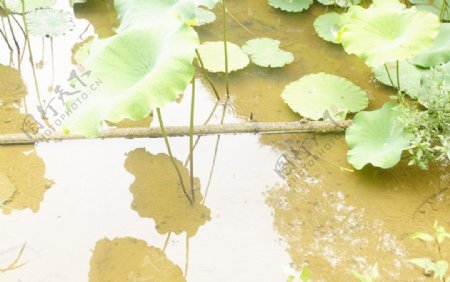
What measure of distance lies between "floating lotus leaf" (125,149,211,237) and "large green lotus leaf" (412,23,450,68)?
4.90 ft

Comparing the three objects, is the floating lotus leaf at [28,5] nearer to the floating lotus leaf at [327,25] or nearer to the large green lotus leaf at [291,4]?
the large green lotus leaf at [291,4]

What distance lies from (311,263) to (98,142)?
1.47 meters

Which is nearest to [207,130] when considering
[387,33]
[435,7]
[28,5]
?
[387,33]

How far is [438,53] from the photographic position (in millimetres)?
2895

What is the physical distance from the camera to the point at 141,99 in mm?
1961

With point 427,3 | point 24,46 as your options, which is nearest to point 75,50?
point 24,46

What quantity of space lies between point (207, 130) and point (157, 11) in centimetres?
83

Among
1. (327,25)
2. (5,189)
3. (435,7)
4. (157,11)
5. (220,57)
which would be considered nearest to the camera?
(157,11)

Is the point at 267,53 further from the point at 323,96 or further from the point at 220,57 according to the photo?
the point at 323,96

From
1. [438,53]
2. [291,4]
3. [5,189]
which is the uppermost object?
[438,53]

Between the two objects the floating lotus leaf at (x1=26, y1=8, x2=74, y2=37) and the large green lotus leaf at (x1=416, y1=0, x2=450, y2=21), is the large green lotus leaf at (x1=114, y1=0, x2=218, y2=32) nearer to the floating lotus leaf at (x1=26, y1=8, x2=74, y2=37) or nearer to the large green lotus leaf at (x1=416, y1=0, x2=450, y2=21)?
the floating lotus leaf at (x1=26, y1=8, x2=74, y2=37)

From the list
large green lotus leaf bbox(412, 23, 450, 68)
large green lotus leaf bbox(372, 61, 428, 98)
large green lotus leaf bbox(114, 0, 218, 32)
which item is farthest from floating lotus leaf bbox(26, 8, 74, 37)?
large green lotus leaf bbox(412, 23, 450, 68)

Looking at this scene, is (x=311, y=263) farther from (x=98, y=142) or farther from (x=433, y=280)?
(x=98, y=142)

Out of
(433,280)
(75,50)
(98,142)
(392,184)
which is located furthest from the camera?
(75,50)
